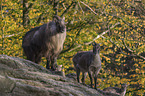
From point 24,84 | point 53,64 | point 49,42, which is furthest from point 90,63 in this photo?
point 24,84

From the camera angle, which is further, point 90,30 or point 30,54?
point 90,30

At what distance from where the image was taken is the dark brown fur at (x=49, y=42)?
8.52 m

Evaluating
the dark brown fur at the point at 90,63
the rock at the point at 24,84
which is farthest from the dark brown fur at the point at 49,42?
the rock at the point at 24,84

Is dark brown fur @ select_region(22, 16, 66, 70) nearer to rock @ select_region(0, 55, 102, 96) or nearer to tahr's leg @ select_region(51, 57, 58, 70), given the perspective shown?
tahr's leg @ select_region(51, 57, 58, 70)

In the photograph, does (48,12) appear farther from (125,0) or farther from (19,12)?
(125,0)

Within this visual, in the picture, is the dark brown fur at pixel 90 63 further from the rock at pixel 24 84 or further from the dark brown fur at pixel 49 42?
the rock at pixel 24 84

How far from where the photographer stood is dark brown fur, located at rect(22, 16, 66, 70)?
8523 millimetres

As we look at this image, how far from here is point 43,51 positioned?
8.96m

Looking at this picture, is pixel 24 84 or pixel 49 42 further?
pixel 49 42

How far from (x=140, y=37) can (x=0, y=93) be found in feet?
55.9

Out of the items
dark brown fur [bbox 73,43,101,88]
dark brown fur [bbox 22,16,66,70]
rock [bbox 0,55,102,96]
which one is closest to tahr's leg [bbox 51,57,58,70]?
dark brown fur [bbox 22,16,66,70]

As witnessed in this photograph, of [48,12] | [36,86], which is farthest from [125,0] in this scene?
[36,86]

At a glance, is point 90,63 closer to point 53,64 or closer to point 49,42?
point 53,64

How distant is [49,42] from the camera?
345 inches
